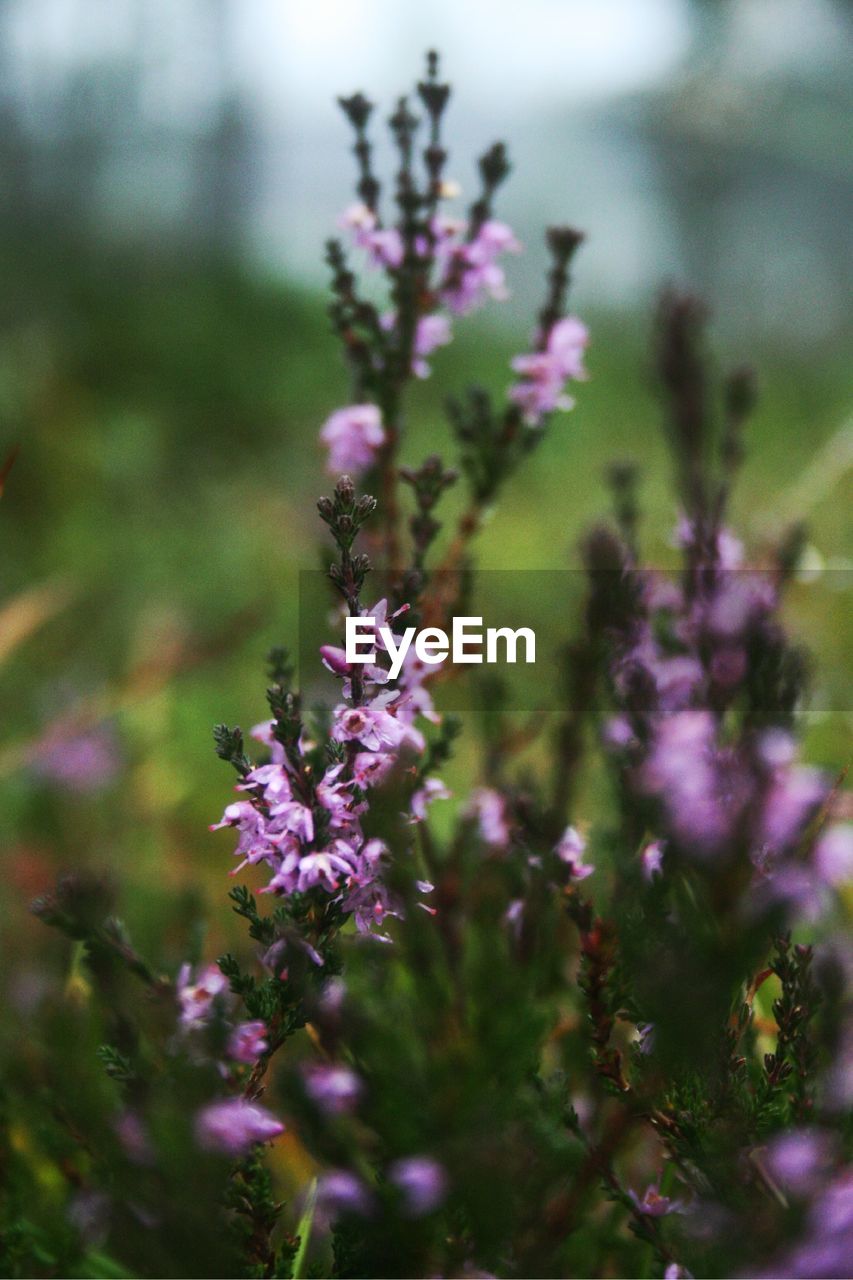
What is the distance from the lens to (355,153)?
181 cm

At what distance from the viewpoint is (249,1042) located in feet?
3.33

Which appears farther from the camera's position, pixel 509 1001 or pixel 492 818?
pixel 492 818

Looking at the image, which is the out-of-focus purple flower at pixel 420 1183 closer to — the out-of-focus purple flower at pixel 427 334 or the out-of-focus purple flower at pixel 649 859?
the out-of-focus purple flower at pixel 649 859

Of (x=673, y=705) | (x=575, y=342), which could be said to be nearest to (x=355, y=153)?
(x=575, y=342)

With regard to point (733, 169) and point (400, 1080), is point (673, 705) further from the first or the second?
point (733, 169)

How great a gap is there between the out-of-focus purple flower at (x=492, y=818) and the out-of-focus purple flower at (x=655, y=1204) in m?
0.51

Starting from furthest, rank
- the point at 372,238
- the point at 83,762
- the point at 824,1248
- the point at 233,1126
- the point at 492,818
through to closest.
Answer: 1. the point at 83,762
2. the point at 372,238
3. the point at 492,818
4. the point at 233,1126
5. the point at 824,1248

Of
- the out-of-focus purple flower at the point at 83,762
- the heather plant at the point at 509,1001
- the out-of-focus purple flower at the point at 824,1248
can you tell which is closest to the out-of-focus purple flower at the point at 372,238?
the heather plant at the point at 509,1001

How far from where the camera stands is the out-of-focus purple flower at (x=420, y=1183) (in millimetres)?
853

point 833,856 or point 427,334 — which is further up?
point 427,334

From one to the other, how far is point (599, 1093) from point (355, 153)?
58.9 inches

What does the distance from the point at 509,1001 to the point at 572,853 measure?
16.2 inches

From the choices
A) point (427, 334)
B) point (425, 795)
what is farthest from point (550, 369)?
point (425, 795)

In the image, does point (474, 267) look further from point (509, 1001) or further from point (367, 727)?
point (509, 1001)
